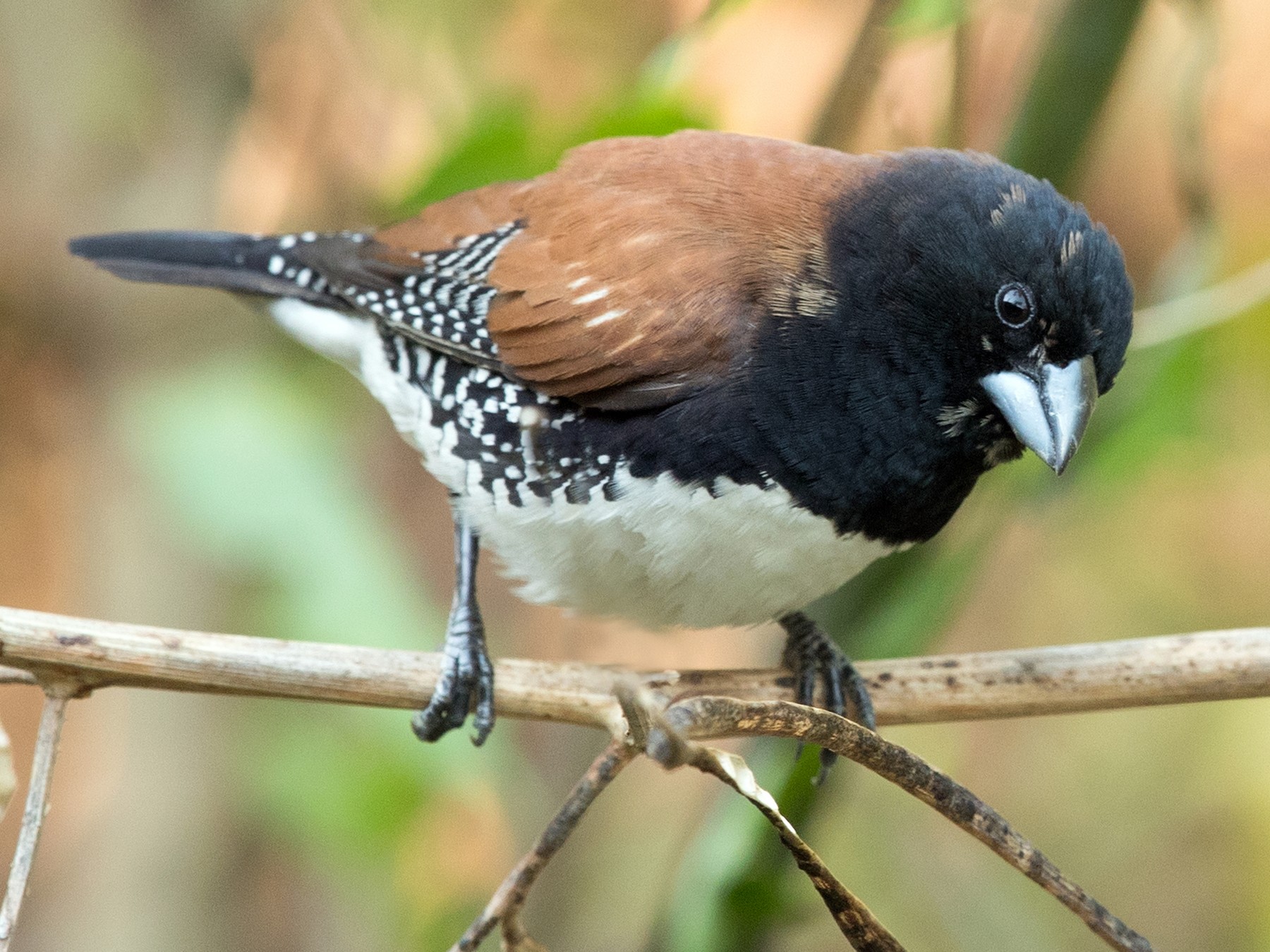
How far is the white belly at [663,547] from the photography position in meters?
2.14

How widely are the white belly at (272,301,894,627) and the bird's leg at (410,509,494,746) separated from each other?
Result: 131mm

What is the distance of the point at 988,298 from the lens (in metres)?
2.06

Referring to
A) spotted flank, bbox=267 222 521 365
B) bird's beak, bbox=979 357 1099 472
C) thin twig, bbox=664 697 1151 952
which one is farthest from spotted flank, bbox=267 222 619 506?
thin twig, bbox=664 697 1151 952

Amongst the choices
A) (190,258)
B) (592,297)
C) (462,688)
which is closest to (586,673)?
(462,688)

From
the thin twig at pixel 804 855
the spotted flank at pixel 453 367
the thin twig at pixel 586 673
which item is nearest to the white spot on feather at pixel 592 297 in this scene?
the spotted flank at pixel 453 367

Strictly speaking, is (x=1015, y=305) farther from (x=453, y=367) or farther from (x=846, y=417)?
(x=453, y=367)

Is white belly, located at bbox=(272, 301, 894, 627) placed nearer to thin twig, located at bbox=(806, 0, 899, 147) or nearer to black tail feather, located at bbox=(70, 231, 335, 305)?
black tail feather, located at bbox=(70, 231, 335, 305)

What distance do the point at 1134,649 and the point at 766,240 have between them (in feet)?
2.86

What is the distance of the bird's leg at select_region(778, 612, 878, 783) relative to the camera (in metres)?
2.34

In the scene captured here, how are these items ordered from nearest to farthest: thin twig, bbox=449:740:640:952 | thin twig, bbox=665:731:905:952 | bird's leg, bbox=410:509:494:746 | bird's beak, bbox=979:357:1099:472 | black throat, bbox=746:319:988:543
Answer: thin twig, bbox=665:731:905:952
thin twig, bbox=449:740:640:952
bird's beak, bbox=979:357:1099:472
black throat, bbox=746:319:988:543
bird's leg, bbox=410:509:494:746

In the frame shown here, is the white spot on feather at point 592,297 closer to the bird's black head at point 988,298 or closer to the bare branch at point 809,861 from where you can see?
the bird's black head at point 988,298

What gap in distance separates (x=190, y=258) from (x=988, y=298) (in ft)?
5.90

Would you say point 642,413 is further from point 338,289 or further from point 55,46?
point 55,46

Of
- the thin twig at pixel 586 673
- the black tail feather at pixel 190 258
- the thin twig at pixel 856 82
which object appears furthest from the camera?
the black tail feather at pixel 190 258
